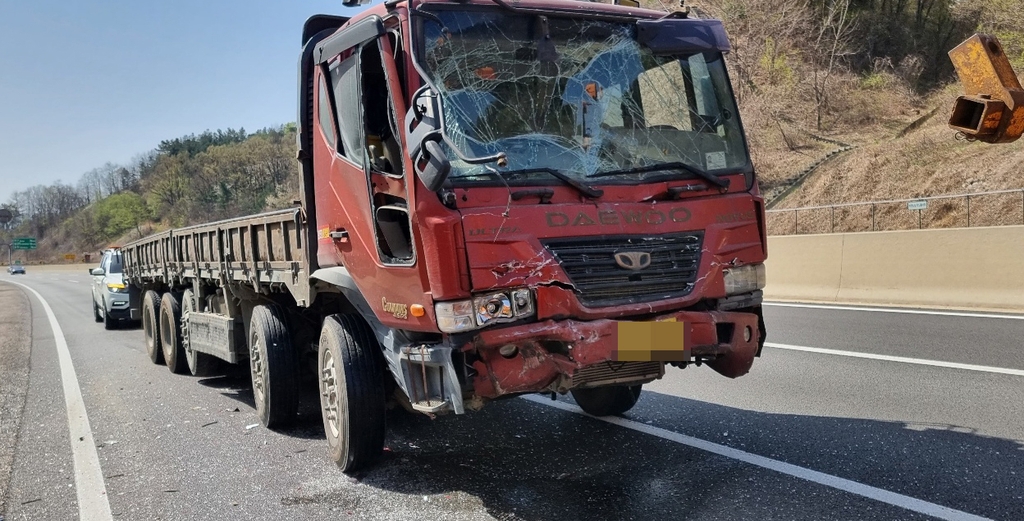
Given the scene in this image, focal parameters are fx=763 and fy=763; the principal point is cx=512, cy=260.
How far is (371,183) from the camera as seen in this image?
415cm

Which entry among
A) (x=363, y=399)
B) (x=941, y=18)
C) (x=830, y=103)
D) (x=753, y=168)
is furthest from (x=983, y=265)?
(x=941, y=18)

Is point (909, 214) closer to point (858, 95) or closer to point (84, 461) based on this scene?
point (858, 95)

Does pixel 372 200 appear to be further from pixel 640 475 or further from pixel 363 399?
pixel 640 475

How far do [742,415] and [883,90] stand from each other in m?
28.3

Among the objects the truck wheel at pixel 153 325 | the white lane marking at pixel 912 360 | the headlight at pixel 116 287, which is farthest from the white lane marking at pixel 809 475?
the headlight at pixel 116 287

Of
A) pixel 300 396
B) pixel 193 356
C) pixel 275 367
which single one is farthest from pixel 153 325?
pixel 275 367

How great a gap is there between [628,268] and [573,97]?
3.44ft

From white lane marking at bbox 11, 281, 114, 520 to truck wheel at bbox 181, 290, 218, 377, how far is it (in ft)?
3.68

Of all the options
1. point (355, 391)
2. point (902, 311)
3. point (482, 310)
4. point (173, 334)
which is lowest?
point (902, 311)

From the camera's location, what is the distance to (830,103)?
29141 mm

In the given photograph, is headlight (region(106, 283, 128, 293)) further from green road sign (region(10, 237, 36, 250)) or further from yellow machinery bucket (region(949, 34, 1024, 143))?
green road sign (region(10, 237, 36, 250))

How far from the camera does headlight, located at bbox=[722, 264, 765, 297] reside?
4.20 m

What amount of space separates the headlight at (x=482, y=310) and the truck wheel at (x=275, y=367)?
255 centimetres

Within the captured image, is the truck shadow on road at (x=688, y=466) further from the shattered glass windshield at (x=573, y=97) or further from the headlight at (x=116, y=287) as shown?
the headlight at (x=116, y=287)
